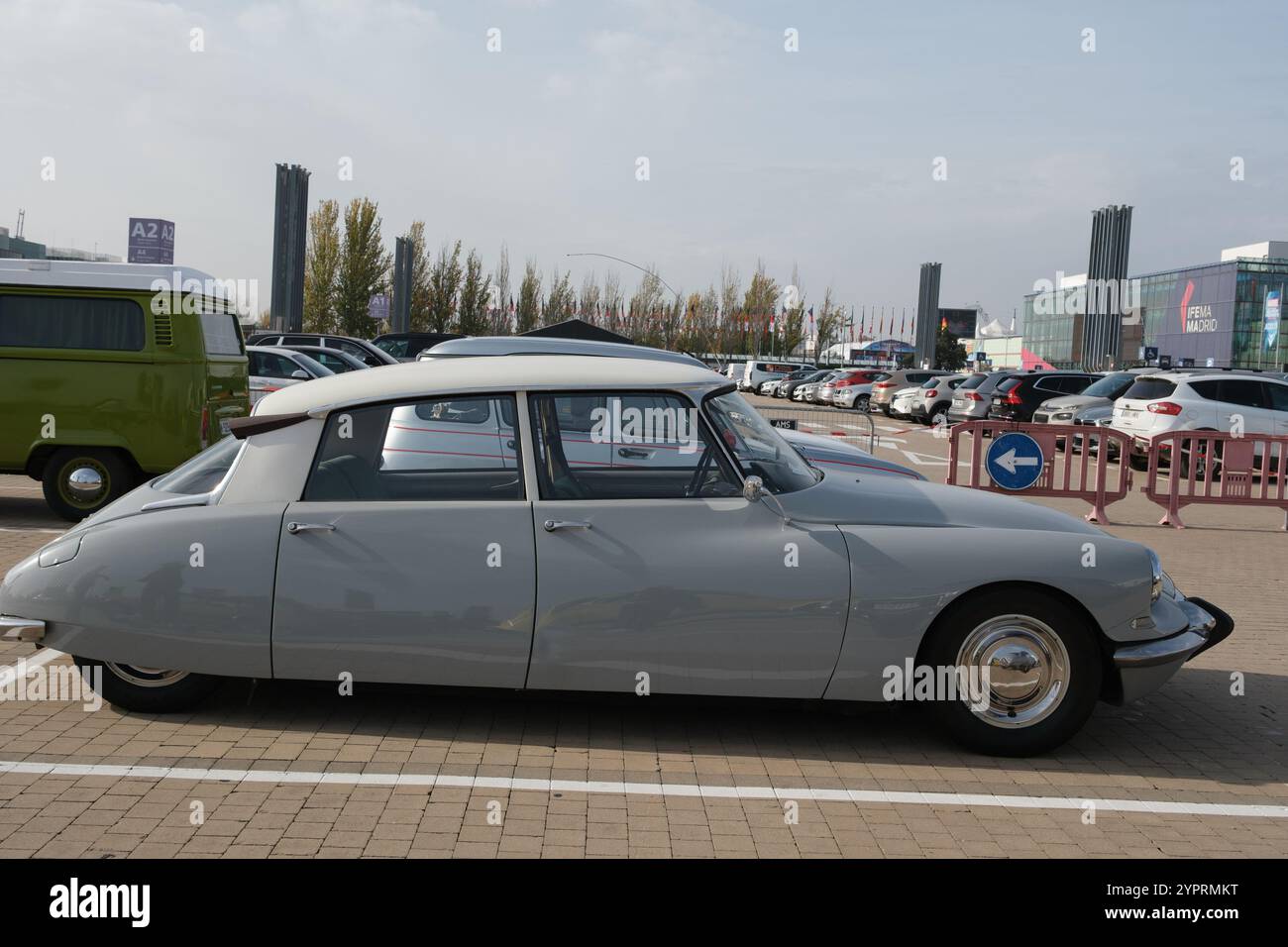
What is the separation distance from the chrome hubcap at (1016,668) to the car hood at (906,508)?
439mm

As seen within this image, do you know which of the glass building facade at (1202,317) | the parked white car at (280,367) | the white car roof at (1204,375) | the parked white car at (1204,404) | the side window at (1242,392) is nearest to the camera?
the parked white car at (1204,404)

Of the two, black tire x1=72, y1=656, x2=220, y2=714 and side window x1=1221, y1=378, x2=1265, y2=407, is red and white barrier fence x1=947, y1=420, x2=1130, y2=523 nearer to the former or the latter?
side window x1=1221, y1=378, x2=1265, y2=407

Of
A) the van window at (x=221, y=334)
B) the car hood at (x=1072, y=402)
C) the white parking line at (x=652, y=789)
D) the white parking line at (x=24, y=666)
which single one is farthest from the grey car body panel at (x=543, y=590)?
the car hood at (x=1072, y=402)

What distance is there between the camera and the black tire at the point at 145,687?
5.16m

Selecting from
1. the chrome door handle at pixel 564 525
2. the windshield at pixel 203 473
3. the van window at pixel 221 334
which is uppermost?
the van window at pixel 221 334

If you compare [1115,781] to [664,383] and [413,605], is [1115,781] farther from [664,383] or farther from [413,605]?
[413,605]

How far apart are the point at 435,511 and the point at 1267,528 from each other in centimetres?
1192

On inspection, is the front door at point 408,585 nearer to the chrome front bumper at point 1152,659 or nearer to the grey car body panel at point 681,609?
the grey car body panel at point 681,609

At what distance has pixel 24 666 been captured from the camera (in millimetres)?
5984

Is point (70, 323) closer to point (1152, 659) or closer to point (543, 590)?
point (543, 590)

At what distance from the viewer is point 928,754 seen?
5.04 meters

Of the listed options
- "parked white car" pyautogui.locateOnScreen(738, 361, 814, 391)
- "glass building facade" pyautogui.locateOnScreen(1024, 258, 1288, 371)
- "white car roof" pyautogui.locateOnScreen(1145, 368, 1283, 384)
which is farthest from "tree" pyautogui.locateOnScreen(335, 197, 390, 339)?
"glass building facade" pyautogui.locateOnScreen(1024, 258, 1288, 371)
